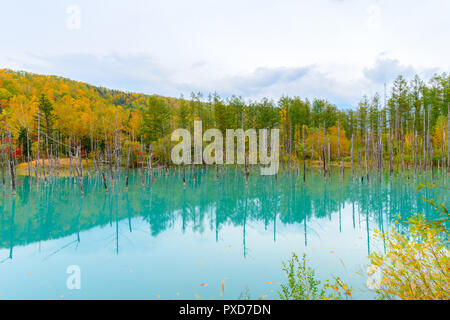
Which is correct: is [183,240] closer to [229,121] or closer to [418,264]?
[418,264]

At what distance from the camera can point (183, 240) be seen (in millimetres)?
10133

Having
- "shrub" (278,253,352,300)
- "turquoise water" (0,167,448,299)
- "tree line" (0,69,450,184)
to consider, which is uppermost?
"tree line" (0,69,450,184)

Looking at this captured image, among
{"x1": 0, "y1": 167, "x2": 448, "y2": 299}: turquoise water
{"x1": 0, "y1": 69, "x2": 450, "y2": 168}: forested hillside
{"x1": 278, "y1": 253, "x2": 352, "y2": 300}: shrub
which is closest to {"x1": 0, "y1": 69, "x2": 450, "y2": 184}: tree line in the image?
{"x1": 0, "y1": 69, "x2": 450, "y2": 168}: forested hillside

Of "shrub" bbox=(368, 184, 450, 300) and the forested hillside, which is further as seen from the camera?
the forested hillside

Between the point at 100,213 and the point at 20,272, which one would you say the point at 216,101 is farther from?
the point at 20,272

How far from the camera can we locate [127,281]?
650cm

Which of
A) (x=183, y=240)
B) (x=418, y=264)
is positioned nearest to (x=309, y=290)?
(x=418, y=264)

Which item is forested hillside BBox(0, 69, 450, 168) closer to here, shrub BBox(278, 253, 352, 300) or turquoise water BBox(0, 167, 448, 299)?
turquoise water BBox(0, 167, 448, 299)

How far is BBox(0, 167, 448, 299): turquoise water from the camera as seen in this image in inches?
246

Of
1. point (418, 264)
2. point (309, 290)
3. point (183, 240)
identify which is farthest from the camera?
point (183, 240)

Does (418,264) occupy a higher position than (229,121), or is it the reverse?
(229,121)

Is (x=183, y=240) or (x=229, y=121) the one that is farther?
(x=229, y=121)

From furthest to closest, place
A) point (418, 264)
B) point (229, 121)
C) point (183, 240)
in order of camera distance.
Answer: point (229, 121), point (183, 240), point (418, 264)
